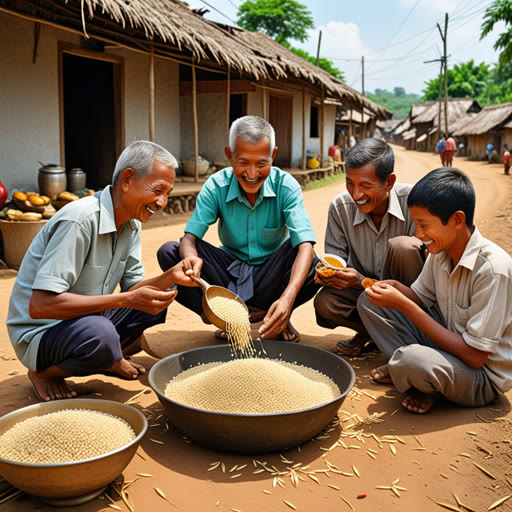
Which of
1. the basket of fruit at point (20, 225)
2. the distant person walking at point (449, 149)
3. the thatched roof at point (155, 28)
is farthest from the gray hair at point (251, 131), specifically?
the distant person walking at point (449, 149)

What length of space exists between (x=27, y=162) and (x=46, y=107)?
0.84m

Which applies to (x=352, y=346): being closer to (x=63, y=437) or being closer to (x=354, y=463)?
(x=354, y=463)

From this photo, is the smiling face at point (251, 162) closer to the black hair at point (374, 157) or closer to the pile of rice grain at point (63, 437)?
the black hair at point (374, 157)

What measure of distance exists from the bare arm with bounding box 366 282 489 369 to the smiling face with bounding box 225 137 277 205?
0.99m

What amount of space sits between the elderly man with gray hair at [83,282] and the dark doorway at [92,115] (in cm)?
678

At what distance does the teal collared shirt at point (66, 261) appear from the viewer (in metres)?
2.17

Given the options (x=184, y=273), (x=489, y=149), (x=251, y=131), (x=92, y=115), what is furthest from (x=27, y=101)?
(x=489, y=149)

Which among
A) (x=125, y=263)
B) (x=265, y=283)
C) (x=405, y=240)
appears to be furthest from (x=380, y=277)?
(x=125, y=263)

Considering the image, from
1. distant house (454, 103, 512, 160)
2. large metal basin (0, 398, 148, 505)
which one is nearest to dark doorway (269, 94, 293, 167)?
large metal basin (0, 398, 148, 505)

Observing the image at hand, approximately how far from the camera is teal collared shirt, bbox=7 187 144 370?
2.17m

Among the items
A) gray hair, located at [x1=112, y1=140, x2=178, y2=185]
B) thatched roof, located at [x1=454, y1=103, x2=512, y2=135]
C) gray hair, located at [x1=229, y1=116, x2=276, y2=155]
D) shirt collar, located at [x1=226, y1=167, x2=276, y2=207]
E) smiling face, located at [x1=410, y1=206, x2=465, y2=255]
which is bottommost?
smiling face, located at [x1=410, y1=206, x2=465, y2=255]

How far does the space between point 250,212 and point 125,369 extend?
1.19m

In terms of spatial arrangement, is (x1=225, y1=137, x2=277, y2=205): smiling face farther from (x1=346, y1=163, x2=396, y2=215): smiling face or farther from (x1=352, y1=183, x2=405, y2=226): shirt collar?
(x1=352, y1=183, x2=405, y2=226): shirt collar

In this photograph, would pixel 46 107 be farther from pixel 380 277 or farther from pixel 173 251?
pixel 380 277
